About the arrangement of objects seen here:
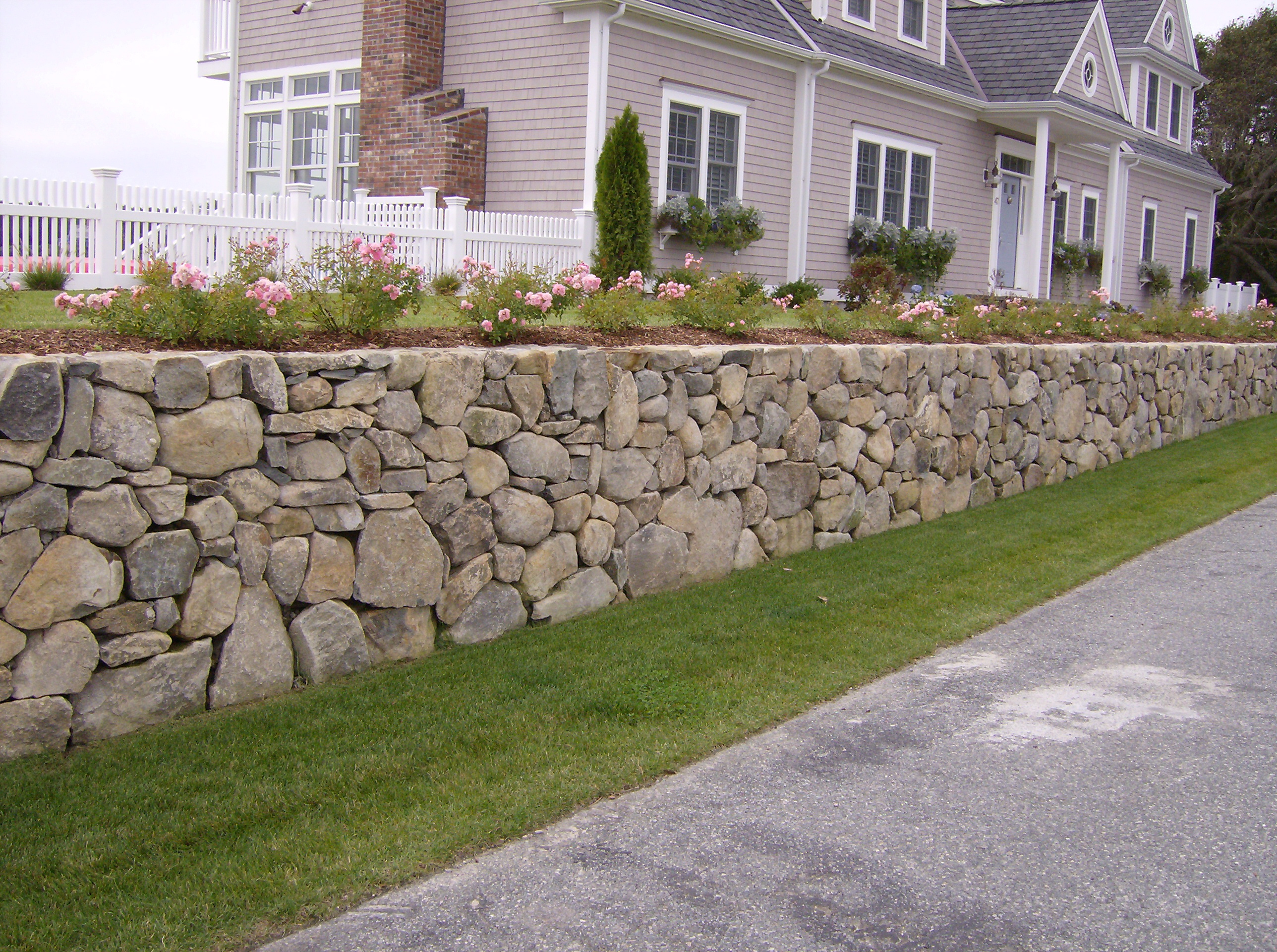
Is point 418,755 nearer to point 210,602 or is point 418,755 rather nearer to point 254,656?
point 254,656

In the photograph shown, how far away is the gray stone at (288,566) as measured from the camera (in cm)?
461

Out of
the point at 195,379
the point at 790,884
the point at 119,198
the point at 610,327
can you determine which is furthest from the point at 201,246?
the point at 790,884

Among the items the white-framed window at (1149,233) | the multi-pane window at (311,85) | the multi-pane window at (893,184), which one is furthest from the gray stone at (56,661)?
the white-framed window at (1149,233)

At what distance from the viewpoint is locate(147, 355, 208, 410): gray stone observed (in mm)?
4223

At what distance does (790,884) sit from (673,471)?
332cm

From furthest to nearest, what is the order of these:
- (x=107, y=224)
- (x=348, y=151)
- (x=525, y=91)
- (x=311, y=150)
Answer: (x=311, y=150), (x=348, y=151), (x=525, y=91), (x=107, y=224)

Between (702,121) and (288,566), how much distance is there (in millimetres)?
10976

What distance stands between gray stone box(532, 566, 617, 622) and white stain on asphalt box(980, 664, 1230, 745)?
2.06 meters

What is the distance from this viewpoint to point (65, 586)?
397 centimetres

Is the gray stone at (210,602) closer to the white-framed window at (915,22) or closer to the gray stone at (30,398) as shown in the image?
the gray stone at (30,398)

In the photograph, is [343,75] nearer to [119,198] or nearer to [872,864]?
[119,198]

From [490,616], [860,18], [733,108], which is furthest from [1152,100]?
[490,616]

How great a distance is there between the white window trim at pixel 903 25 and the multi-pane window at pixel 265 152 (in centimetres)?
911

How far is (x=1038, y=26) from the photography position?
2000cm
